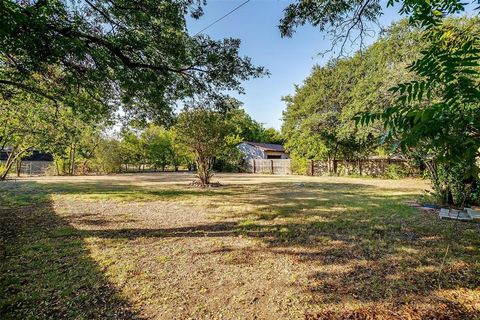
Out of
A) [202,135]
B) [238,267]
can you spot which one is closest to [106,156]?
[202,135]

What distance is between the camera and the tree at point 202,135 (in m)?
12.1

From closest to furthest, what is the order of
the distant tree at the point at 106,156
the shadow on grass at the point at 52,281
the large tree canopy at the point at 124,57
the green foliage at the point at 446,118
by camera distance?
the green foliage at the point at 446,118, the shadow on grass at the point at 52,281, the large tree canopy at the point at 124,57, the distant tree at the point at 106,156

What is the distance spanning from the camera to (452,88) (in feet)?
3.84

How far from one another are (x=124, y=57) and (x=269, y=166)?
21.7 metres

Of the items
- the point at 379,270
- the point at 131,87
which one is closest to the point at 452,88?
the point at 379,270

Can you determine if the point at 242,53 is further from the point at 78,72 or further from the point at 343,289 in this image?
the point at 343,289

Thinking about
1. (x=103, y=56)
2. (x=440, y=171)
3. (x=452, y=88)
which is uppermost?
(x=103, y=56)

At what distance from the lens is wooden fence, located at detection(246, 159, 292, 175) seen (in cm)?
2501

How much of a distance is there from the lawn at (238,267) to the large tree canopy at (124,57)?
298 centimetres

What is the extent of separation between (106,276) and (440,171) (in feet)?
27.1

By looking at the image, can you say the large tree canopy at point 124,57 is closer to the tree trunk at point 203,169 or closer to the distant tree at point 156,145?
the tree trunk at point 203,169

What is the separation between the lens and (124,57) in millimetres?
5445

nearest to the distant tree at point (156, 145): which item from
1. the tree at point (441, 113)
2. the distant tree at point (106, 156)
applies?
the distant tree at point (106, 156)

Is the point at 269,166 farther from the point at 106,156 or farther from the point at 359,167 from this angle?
the point at 106,156
